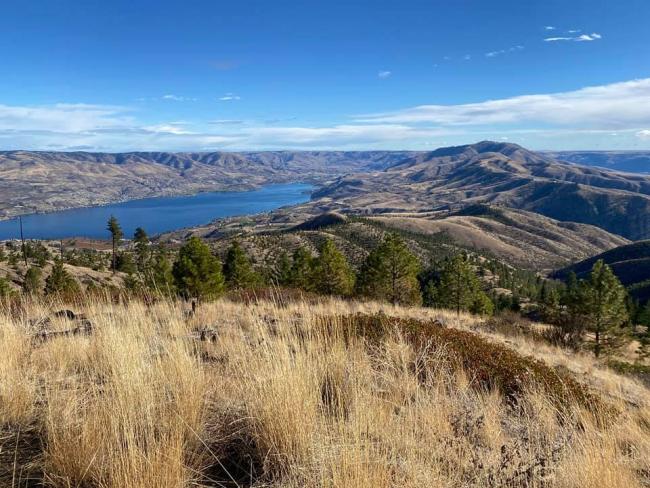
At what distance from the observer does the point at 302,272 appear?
50969mm

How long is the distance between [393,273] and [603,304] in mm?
17370

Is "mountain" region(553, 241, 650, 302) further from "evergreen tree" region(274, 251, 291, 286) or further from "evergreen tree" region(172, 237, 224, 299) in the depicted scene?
"evergreen tree" region(172, 237, 224, 299)

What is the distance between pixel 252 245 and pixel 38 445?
5656 inches

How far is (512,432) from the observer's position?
4793 millimetres

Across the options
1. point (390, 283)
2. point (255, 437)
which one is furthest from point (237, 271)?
point (255, 437)

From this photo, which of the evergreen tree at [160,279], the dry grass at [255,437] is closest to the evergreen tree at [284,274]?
the evergreen tree at [160,279]

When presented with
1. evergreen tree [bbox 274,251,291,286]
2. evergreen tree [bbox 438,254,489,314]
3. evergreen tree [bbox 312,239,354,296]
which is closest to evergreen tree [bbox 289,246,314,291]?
evergreen tree [bbox 274,251,291,286]

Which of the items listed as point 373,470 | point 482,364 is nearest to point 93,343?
point 373,470

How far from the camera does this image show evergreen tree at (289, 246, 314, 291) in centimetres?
4906

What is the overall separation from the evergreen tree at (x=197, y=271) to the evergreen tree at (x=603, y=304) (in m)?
29.9

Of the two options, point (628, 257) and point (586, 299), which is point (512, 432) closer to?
point (586, 299)

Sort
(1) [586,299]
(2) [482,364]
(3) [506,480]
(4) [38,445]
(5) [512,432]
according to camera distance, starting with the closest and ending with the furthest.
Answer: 1. (3) [506,480]
2. (4) [38,445]
3. (5) [512,432]
4. (2) [482,364]
5. (1) [586,299]

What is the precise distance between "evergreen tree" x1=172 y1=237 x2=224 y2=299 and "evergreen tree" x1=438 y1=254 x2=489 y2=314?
24464 mm

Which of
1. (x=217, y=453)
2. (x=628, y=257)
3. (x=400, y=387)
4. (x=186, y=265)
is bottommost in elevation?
(x=628, y=257)
